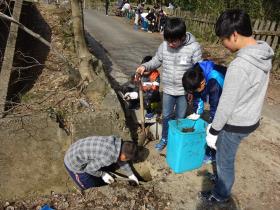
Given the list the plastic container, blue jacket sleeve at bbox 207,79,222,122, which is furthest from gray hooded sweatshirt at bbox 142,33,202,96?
blue jacket sleeve at bbox 207,79,222,122

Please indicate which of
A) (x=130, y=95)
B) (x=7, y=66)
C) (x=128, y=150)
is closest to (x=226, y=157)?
(x=128, y=150)

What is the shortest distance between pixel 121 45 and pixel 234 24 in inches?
336

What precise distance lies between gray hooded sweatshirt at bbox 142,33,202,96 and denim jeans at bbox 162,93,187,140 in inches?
4.4

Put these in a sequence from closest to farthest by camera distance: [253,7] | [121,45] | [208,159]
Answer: [208,159]
[253,7]
[121,45]

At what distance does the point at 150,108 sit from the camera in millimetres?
5074

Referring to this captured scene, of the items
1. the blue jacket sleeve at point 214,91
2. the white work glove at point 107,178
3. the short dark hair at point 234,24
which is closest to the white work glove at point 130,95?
the white work glove at point 107,178

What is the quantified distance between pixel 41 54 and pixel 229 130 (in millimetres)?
4926

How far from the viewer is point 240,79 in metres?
2.39

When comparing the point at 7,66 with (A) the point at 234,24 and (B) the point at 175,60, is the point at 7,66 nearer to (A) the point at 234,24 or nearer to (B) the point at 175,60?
(B) the point at 175,60

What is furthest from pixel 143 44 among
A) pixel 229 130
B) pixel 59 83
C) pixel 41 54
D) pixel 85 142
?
pixel 229 130

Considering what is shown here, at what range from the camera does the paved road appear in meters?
8.19

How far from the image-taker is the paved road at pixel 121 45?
819 cm

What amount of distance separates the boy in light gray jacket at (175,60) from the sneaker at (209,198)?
1118 mm

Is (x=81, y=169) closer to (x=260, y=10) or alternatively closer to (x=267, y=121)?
(x=267, y=121)
